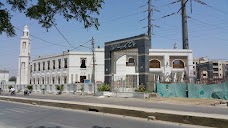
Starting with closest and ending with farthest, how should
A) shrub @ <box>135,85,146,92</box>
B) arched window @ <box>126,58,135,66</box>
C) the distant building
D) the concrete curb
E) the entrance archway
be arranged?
the concrete curb < shrub @ <box>135,85,146,92</box> < the entrance archway < arched window @ <box>126,58,135,66</box> < the distant building

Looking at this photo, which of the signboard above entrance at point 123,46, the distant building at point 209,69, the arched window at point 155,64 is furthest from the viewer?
the distant building at point 209,69

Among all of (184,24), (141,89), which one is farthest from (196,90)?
(184,24)

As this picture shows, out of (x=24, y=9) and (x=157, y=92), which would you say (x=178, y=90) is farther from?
(x=24, y=9)

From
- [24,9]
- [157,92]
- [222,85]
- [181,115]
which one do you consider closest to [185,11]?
[157,92]

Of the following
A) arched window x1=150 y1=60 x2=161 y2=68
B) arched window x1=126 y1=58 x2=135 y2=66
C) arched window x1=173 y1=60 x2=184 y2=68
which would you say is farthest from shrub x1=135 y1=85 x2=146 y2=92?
arched window x1=173 y1=60 x2=184 y2=68

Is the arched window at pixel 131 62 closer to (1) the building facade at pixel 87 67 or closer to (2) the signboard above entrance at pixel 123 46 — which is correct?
(1) the building facade at pixel 87 67

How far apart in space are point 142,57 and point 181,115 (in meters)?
24.6

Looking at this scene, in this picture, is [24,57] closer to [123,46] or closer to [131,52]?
[131,52]

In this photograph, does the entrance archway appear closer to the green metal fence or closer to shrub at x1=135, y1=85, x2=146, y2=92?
shrub at x1=135, y1=85, x2=146, y2=92

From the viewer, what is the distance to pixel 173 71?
5438 centimetres

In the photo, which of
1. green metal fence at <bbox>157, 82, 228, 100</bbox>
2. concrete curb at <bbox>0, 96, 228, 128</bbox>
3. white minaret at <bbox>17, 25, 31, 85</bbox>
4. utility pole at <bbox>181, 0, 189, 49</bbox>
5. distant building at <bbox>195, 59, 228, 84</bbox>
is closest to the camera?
concrete curb at <bbox>0, 96, 228, 128</bbox>

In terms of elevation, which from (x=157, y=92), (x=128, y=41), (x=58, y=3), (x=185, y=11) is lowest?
(x=157, y=92)

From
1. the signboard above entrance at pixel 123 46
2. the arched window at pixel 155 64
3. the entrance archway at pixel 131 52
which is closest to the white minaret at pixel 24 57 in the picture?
the arched window at pixel 155 64

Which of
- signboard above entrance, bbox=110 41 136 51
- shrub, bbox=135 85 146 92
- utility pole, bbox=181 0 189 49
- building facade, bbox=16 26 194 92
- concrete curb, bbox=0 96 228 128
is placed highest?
utility pole, bbox=181 0 189 49
